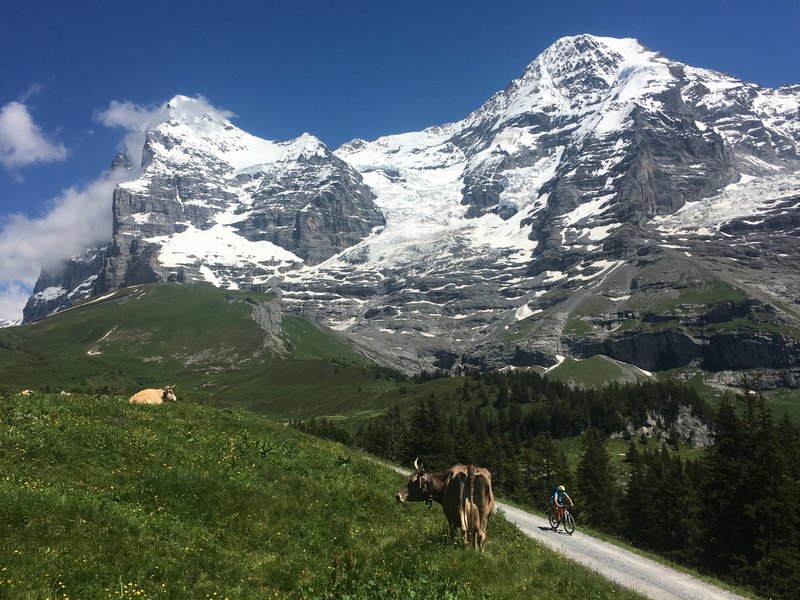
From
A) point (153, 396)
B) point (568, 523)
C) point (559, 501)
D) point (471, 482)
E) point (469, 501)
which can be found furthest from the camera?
point (153, 396)

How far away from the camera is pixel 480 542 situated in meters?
18.3

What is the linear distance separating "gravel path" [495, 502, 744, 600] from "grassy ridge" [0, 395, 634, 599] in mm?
3330

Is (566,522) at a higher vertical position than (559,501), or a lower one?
lower

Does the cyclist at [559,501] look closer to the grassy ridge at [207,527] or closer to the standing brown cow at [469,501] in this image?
the grassy ridge at [207,527]

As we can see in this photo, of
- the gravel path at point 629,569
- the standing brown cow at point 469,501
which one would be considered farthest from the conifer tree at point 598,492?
the standing brown cow at point 469,501

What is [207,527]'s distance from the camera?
55.4 ft

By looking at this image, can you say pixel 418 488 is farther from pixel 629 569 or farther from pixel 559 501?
pixel 559 501

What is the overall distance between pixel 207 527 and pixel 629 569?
18.3 metres

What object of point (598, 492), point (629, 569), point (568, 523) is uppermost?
point (568, 523)

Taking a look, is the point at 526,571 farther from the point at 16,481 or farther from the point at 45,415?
the point at 45,415

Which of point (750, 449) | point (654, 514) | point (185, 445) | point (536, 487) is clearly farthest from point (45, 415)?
point (536, 487)

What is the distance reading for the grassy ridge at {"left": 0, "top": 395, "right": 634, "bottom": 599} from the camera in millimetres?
12773

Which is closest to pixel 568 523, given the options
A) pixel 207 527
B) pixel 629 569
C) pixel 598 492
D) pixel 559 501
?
pixel 559 501

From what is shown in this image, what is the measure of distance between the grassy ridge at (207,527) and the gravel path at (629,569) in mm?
3330
